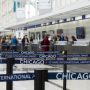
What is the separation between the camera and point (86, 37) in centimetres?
2683

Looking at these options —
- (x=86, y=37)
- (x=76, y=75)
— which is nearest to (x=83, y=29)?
(x=86, y=37)

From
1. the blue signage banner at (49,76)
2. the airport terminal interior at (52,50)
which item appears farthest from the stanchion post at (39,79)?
the blue signage banner at (49,76)

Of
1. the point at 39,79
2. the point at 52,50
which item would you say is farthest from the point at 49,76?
the point at 52,50

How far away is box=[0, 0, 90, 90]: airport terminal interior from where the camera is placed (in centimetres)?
721

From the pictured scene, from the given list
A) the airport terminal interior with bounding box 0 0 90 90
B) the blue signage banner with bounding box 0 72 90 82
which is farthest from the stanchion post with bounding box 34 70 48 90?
the blue signage banner with bounding box 0 72 90 82

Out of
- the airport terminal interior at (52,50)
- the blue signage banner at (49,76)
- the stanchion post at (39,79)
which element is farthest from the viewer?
the airport terminal interior at (52,50)

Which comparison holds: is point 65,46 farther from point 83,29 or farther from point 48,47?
point 83,29

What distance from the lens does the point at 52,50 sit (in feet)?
73.0

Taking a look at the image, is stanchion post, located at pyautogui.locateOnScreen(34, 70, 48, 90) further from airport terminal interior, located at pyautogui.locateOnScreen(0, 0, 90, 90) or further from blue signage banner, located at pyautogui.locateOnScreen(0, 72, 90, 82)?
blue signage banner, located at pyautogui.locateOnScreen(0, 72, 90, 82)

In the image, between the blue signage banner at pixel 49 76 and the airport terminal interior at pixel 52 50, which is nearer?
the blue signage banner at pixel 49 76

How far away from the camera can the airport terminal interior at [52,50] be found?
721 cm

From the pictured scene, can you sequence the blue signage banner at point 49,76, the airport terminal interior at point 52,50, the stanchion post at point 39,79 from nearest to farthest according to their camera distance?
the stanchion post at point 39,79, the blue signage banner at point 49,76, the airport terminal interior at point 52,50

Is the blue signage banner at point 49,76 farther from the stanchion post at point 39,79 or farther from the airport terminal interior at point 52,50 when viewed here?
the stanchion post at point 39,79

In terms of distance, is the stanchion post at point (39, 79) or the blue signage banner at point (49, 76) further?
the blue signage banner at point (49, 76)
